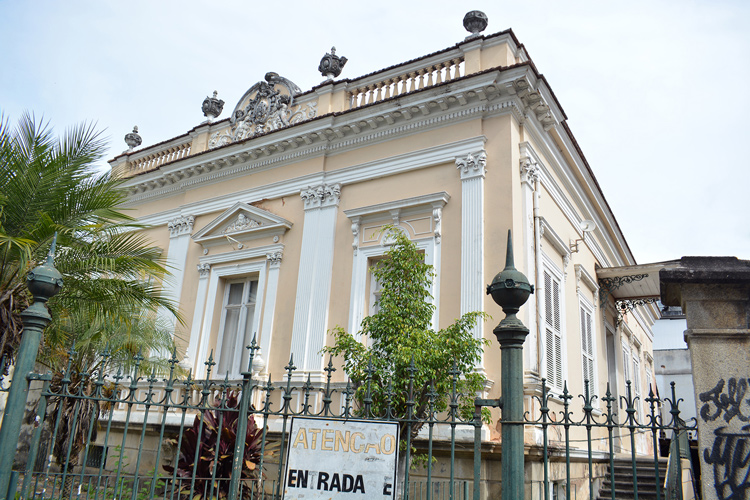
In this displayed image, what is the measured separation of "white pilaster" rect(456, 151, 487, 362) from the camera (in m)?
9.30

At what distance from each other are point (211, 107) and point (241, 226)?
3.86 m

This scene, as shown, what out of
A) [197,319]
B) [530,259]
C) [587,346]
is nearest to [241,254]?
[197,319]

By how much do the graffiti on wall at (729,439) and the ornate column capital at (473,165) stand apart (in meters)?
6.77

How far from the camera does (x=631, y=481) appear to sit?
11336 mm

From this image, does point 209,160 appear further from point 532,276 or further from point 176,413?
point 532,276

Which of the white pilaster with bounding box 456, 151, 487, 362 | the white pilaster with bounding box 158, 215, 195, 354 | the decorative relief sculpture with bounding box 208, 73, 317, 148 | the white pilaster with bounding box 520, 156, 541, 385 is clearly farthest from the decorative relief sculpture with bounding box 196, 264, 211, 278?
the white pilaster with bounding box 520, 156, 541, 385

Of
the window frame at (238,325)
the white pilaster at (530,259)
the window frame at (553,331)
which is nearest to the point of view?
the white pilaster at (530,259)

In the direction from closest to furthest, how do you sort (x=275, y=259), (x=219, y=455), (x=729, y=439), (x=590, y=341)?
(x=729, y=439) < (x=219, y=455) < (x=275, y=259) < (x=590, y=341)

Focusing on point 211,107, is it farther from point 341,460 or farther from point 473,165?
point 341,460

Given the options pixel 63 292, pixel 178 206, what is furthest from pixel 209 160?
pixel 63 292

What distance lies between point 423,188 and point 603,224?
760 cm

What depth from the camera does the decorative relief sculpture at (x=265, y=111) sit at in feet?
42.1

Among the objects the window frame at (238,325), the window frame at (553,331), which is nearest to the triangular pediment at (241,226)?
the window frame at (238,325)

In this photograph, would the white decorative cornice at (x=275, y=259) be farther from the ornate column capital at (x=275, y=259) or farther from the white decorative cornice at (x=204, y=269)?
the white decorative cornice at (x=204, y=269)
